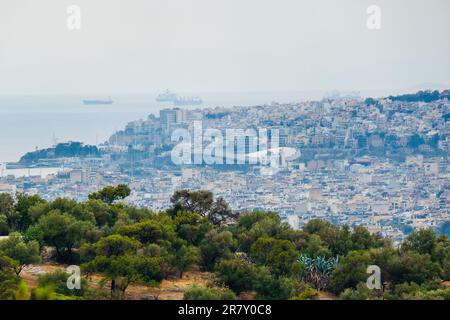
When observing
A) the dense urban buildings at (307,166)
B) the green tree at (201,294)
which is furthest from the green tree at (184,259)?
the dense urban buildings at (307,166)

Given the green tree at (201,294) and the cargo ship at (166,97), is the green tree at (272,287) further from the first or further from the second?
the cargo ship at (166,97)

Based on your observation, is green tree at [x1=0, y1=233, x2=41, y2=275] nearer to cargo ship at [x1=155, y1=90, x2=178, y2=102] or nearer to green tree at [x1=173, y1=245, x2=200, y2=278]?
green tree at [x1=173, y1=245, x2=200, y2=278]

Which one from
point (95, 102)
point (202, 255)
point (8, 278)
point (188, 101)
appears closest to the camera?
point (8, 278)

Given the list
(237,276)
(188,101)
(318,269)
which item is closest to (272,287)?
(237,276)

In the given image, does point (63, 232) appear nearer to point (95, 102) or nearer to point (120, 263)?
point (120, 263)

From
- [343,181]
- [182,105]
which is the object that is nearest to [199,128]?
[182,105]

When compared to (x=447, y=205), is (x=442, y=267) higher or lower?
higher
